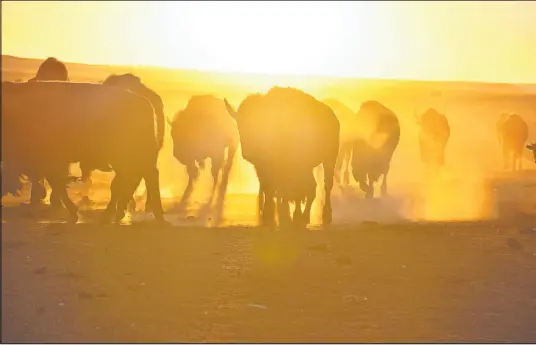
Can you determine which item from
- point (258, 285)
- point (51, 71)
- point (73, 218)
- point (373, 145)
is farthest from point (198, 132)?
point (258, 285)

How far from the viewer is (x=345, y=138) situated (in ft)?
52.7

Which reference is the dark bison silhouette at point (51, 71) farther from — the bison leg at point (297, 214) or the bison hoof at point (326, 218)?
the bison hoof at point (326, 218)

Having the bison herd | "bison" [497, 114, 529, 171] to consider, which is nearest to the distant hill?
"bison" [497, 114, 529, 171]

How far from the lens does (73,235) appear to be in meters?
7.88

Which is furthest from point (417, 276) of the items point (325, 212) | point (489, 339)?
point (325, 212)

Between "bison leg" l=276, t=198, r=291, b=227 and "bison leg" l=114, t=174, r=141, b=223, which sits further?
"bison leg" l=276, t=198, r=291, b=227

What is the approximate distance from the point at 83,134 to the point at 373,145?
25.9 feet

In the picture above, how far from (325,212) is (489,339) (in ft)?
15.9

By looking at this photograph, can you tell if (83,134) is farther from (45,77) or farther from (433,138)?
(433,138)

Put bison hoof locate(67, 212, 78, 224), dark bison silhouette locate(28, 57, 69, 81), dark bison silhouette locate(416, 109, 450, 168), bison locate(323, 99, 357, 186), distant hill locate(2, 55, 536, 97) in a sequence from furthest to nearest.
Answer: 1. distant hill locate(2, 55, 536, 97)
2. dark bison silhouette locate(416, 109, 450, 168)
3. bison locate(323, 99, 357, 186)
4. dark bison silhouette locate(28, 57, 69, 81)
5. bison hoof locate(67, 212, 78, 224)

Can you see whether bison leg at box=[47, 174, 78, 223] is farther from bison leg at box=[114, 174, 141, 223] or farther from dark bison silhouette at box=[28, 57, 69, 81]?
dark bison silhouette at box=[28, 57, 69, 81]

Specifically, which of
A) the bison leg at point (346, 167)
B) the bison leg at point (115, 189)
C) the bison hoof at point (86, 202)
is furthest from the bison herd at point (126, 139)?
the bison leg at point (346, 167)

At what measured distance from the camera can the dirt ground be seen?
208 inches

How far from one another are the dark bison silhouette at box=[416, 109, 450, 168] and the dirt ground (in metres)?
12.5
